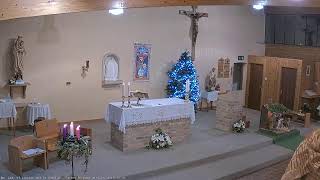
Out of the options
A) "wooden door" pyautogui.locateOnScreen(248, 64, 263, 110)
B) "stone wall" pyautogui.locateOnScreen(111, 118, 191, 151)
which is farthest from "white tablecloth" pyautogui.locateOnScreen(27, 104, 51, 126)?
"wooden door" pyautogui.locateOnScreen(248, 64, 263, 110)

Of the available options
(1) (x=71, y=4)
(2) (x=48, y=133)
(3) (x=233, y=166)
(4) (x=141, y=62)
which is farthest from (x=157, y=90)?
(1) (x=71, y=4)

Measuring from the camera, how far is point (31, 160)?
8.49 m

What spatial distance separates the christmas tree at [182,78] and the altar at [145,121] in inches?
107

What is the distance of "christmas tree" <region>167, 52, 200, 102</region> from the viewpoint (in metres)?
12.9

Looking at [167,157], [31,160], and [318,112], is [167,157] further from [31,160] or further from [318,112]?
[318,112]

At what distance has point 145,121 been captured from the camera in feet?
30.6

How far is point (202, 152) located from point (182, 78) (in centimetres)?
392

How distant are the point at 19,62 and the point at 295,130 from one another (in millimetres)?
8059

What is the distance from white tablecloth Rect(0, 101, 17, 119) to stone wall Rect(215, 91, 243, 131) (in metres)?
5.56

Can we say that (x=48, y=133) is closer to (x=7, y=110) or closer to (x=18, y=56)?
(x=7, y=110)

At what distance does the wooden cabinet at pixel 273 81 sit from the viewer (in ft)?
46.2

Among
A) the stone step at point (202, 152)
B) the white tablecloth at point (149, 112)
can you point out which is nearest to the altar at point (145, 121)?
the white tablecloth at point (149, 112)

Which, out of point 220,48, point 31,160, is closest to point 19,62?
point 31,160

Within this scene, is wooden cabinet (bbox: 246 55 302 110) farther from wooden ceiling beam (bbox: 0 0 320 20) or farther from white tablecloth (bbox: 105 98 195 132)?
white tablecloth (bbox: 105 98 195 132)
